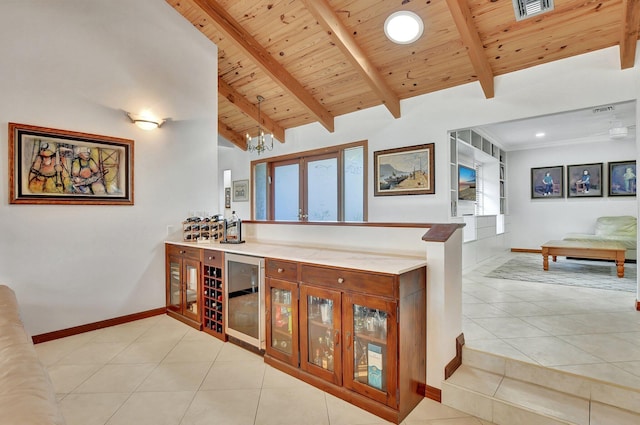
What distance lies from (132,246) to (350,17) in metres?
3.53

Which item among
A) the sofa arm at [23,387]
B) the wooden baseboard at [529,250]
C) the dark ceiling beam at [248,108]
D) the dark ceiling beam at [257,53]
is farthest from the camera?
the wooden baseboard at [529,250]

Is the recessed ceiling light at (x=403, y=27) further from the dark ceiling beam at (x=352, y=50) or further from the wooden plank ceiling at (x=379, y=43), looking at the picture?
the dark ceiling beam at (x=352, y=50)

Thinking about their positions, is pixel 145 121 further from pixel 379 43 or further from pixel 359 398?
pixel 359 398

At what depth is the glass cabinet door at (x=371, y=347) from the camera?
1801 millimetres

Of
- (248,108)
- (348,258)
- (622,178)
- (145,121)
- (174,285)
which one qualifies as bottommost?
(174,285)

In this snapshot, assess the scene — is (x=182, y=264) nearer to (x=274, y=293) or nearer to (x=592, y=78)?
(x=274, y=293)

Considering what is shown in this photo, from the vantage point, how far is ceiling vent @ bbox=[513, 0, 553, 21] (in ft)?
8.45

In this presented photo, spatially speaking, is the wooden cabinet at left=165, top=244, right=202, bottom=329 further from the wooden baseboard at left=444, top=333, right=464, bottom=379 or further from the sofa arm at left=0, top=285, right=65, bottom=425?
the wooden baseboard at left=444, top=333, right=464, bottom=379

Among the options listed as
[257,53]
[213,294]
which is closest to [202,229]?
[213,294]

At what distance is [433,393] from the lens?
79.0 inches

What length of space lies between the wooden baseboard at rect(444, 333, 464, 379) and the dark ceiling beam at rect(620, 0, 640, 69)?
3043 millimetres

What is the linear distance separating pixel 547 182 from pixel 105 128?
8519 mm

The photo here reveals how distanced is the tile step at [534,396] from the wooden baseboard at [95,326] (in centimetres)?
324

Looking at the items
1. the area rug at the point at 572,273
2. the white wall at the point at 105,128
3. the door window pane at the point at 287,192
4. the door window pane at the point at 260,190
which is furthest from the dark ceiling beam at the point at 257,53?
the area rug at the point at 572,273
